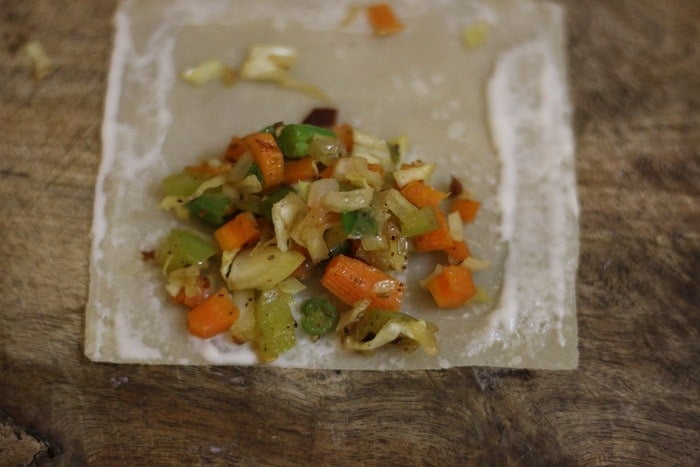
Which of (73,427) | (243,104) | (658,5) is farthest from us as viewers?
(658,5)

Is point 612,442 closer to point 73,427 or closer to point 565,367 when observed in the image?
point 565,367

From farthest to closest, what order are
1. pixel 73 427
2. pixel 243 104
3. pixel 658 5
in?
1. pixel 658 5
2. pixel 243 104
3. pixel 73 427

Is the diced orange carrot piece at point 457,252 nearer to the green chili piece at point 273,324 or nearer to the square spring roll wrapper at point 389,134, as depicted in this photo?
the square spring roll wrapper at point 389,134

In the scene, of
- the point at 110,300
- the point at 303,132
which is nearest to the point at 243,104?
the point at 303,132

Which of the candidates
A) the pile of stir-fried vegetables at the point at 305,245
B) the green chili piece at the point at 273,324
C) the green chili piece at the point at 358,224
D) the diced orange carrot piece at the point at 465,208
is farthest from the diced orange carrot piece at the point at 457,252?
the green chili piece at the point at 273,324

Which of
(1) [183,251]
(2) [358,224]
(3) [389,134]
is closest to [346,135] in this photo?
(3) [389,134]

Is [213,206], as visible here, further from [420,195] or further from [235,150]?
[420,195]
